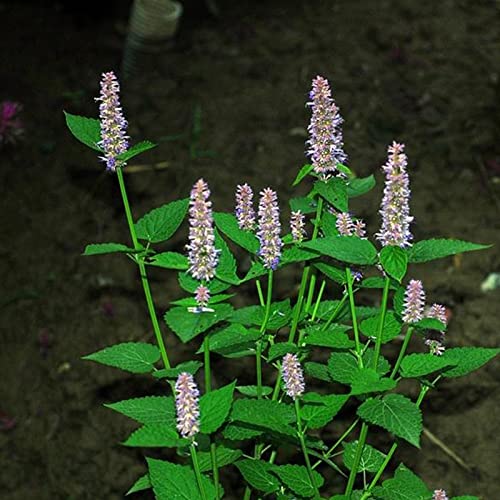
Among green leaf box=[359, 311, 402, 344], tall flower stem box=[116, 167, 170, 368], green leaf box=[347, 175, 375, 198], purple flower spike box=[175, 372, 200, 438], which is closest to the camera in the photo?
purple flower spike box=[175, 372, 200, 438]

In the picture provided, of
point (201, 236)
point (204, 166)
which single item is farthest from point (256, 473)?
point (204, 166)

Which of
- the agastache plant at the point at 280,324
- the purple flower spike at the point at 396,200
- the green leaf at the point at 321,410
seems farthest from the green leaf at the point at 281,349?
the purple flower spike at the point at 396,200

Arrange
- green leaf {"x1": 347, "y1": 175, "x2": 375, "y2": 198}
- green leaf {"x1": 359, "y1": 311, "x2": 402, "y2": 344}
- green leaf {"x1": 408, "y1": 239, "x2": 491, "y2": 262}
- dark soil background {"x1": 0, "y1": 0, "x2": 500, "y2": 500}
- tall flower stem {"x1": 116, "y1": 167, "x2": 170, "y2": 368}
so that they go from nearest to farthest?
green leaf {"x1": 408, "y1": 239, "x2": 491, "y2": 262}
tall flower stem {"x1": 116, "y1": 167, "x2": 170, "y2": 368}
green leaf {"x1": 359, "y1": 311, "x2": 402, "y2": 344}
green leaf {"x1": 347, "y1": 175, "x2": 375, "y2": 198}
dark soil background {"x1": 0, "y1": 0, "x2": 500, "y2": 500}

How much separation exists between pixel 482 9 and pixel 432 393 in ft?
8.85

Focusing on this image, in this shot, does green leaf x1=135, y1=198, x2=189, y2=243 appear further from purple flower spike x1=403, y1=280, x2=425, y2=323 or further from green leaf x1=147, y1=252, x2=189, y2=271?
purple flower spike x1=403, y1=280, x2=425, y2=323

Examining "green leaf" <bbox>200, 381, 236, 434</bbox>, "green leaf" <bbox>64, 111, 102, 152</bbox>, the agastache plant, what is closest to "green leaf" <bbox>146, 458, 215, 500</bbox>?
the agastache plant

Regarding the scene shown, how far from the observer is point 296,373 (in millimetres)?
1827

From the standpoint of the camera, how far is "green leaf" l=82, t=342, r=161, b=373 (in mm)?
1941

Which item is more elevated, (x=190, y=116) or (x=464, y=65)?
(x=464, y=65)

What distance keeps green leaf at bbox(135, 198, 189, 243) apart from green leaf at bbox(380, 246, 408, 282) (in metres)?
0.45

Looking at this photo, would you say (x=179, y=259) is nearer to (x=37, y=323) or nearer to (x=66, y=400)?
(x=66, y=400)

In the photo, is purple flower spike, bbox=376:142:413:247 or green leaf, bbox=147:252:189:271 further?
green leaf, bbox=147:252:189:271

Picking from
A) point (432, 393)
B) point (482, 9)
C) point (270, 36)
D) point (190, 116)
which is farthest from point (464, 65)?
point (432, 393)

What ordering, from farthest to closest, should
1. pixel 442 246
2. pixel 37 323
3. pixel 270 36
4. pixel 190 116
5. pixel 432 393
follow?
pixel 270 36 → pixel 190 116 → pixel 37 323 → pixel 432 393 → pixel 442 246
